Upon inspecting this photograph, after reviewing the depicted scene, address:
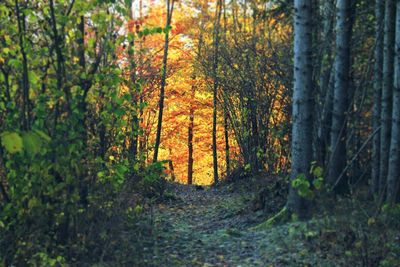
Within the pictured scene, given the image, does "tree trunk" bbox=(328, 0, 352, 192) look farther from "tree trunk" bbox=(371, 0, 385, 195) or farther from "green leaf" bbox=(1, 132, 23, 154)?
"green leaf" bbox=(1, 132, 23, 154)

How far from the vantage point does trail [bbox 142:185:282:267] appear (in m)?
5.87

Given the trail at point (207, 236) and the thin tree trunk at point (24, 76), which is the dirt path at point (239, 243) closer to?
the trail at point (207, 236)

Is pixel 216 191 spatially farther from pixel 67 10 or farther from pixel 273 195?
pixel 67 10

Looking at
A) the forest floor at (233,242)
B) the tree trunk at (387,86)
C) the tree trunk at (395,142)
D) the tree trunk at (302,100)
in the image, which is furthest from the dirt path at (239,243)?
the tree trunk at (387,86)

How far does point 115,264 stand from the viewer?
5.06 meters

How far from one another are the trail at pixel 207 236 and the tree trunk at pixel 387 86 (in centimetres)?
191

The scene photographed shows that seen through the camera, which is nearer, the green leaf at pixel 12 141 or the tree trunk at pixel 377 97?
the green leaf at pixel 12 141

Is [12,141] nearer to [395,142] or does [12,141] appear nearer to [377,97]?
[395,142]

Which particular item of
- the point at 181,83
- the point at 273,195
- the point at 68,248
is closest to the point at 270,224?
the point at 273,195

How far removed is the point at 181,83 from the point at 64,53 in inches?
589

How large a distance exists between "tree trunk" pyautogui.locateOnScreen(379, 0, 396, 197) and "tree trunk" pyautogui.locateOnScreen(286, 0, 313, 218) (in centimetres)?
118

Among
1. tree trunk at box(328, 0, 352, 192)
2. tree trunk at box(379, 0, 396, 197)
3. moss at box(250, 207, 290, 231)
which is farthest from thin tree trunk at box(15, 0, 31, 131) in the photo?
tree trunk at box(328, 0, 352, 192)

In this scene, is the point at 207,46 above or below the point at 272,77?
above

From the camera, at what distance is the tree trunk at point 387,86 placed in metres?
6.25
